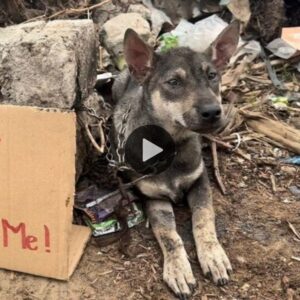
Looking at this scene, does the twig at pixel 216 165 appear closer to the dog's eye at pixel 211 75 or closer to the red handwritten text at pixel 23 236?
the dog's eye at pixel 211 75

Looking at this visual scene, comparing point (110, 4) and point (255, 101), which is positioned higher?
point (110, 4)

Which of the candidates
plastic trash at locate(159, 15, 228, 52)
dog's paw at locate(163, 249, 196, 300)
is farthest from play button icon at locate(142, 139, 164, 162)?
plastic trash at locate(159, 15, 228, 52)

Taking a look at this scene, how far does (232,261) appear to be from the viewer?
3311 mm

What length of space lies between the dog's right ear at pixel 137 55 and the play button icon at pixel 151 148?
0.36 meters

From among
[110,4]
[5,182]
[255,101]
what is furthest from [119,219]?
[110,4]

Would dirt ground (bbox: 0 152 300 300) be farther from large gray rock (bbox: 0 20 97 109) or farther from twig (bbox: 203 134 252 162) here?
large gray rock (bbox: 0 20 97 109)

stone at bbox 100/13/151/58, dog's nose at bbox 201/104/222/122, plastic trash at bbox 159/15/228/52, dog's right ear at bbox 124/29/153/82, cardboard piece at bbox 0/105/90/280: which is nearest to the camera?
cardboard piece at bbox 0/105/90/280

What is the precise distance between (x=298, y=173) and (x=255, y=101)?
1.04 meters

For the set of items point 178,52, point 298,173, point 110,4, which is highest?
point 178,52

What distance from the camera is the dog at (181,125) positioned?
10.5 ft

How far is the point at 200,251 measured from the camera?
3285mm

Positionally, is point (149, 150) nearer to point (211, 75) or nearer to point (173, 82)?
point (173, 82)

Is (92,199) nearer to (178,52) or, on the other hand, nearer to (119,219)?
(119,219)

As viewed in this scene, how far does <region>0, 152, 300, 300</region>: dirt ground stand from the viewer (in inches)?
122
